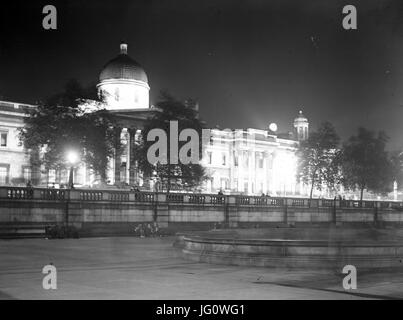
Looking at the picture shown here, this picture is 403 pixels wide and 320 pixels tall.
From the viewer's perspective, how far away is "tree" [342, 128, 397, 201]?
80.9m

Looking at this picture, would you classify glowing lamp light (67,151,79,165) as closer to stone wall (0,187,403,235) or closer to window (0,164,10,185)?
stone wall (0,187,403,235)

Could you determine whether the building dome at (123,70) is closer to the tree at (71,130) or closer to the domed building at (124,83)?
the domed building at (124,83)

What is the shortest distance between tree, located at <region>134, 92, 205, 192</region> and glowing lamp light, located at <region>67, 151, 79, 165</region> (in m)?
6.37

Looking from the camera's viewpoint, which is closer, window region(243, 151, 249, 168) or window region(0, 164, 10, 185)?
window region(0, 164, 10, 185)

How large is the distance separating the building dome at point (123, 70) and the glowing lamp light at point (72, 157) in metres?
45.8

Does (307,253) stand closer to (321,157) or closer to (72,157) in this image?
(72,157)

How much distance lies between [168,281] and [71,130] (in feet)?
133

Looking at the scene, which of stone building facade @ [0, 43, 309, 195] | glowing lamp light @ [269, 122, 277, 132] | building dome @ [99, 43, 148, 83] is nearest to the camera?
stone building facade @ [0, 43, 309, 195]

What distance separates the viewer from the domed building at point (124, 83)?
9840cm

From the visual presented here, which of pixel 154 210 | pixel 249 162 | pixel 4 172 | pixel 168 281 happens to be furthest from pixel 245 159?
pixel 168 281

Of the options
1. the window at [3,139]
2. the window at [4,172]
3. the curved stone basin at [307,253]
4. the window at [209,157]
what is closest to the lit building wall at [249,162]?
the window at [209,157]

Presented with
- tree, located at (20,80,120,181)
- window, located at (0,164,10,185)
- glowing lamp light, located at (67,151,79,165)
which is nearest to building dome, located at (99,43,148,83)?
window, located at (0,164,10,185)
